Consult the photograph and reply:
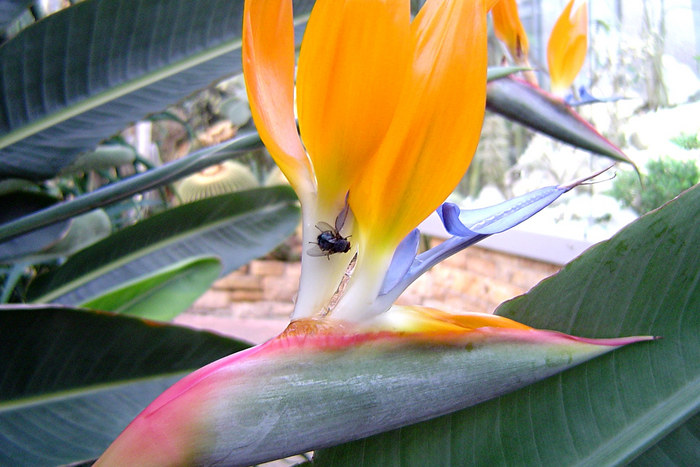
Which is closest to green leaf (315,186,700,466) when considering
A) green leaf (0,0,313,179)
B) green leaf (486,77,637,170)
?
green leaf (486,77,637,170)

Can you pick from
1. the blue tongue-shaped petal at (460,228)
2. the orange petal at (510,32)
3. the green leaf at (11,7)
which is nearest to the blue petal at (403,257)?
the blue tongue-shaped petal at (460,228)

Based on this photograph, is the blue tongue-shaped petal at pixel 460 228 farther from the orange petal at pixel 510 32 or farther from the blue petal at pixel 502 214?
the orange petal at pixel 510 32

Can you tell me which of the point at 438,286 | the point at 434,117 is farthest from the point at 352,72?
the point at 438,286

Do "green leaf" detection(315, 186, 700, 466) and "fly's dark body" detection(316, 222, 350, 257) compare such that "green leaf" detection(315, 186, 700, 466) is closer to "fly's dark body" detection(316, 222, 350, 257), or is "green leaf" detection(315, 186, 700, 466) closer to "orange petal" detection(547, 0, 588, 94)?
"fly's dark body" detection(316, 222, 350, 257)

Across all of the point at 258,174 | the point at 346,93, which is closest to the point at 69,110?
the point at 346,93

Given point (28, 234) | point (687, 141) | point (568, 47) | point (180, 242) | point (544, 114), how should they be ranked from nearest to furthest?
point (544, 114)
point (568, 47)
point (28, 234)
point (180, 242)
point (687, 141)

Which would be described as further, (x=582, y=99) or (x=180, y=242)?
(x=180, y=242)

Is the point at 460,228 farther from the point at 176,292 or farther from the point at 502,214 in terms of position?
the point at 176,292
